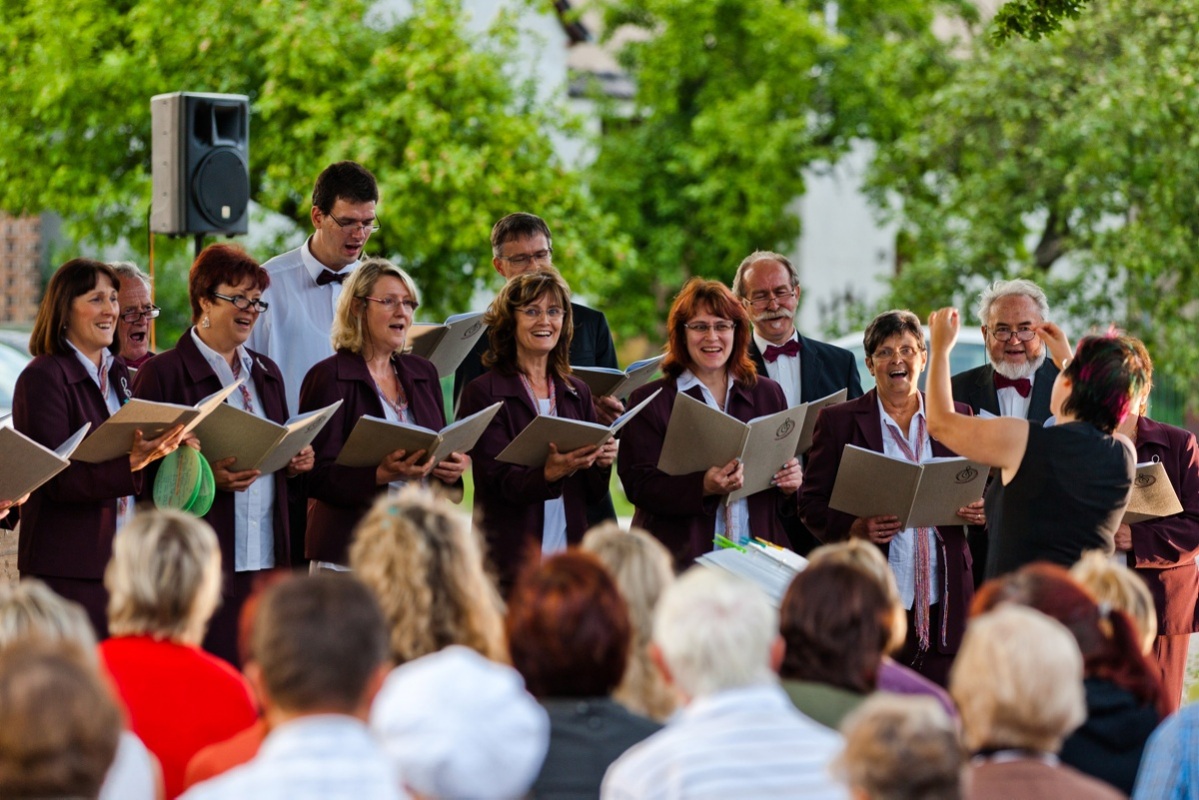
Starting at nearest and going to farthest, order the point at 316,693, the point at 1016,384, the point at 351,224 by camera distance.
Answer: the point at 316,693, the point at 351,224, the point at 1016,384

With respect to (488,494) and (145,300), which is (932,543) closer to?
(488,494)

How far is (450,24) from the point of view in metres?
17.0

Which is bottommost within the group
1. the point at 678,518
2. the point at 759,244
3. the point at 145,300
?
the point at 678,518

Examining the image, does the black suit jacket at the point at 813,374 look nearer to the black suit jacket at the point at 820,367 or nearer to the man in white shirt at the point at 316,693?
the black suit jacket at the point at 820,367

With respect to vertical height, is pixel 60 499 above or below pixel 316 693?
above

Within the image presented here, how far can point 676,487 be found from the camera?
5637 millimetres

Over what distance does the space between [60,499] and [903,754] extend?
130 inches

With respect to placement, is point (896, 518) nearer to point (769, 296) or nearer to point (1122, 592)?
point (769, 296)

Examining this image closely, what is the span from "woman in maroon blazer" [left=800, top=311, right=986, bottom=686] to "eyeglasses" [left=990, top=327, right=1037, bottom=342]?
417 mm

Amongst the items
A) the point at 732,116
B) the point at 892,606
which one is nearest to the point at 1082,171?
the point at 732,116

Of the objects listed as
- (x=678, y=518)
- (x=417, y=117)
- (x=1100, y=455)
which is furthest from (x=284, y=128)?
(x=1100, y=455)

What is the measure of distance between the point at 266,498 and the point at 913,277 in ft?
39.4

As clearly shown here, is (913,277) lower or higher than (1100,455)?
higher

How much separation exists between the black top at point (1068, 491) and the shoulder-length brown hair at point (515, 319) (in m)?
1.78
